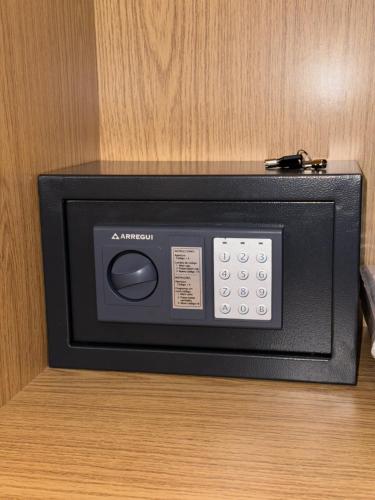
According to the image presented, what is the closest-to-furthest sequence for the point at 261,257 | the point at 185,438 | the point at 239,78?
1. the point at 185,438
2. the point at 261,257
3. the point at 239,78

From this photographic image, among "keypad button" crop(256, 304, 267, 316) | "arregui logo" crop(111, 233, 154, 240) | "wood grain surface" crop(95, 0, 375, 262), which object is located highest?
"wood grain surface" crop(95, 0, 375, 262)

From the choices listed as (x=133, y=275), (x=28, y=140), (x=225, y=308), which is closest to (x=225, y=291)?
(x=225, y=308)

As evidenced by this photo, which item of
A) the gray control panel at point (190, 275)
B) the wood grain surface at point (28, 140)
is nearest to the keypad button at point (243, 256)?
the gray control panel at point (190, 275)

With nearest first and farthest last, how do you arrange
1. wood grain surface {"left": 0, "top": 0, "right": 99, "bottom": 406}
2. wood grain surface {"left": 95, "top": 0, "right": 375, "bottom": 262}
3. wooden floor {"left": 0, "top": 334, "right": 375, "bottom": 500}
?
wooden floor {"left": 0, "top": 334, "right": 375, "bottom": 500} → wood grain surface {"left": 0, "top": 0, "right": 99, "bottom": 406} → wood grain surface {"left": 95, "top": 0, "right": 375, "bottom": 262}

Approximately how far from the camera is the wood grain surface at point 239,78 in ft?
3.46

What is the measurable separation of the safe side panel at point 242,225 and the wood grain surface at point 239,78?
0.86ft

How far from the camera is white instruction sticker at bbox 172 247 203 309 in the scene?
0.88 metres

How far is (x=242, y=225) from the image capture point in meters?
0.87

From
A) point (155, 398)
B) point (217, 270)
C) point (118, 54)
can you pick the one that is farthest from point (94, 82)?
point (155, 398)

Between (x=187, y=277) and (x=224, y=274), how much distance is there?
1.9 inches

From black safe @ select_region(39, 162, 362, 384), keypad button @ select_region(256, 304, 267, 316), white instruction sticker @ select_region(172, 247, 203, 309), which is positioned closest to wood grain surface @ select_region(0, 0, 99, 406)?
black safe @ select_region(39, 162, 362, 384)

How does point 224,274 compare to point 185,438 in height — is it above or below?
above

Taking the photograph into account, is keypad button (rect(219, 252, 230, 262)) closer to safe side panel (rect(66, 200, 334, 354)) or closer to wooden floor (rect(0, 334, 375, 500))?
safe side panel (rect(66, 200, 334, 354))

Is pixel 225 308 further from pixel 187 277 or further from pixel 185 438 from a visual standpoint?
pixel 185 438
